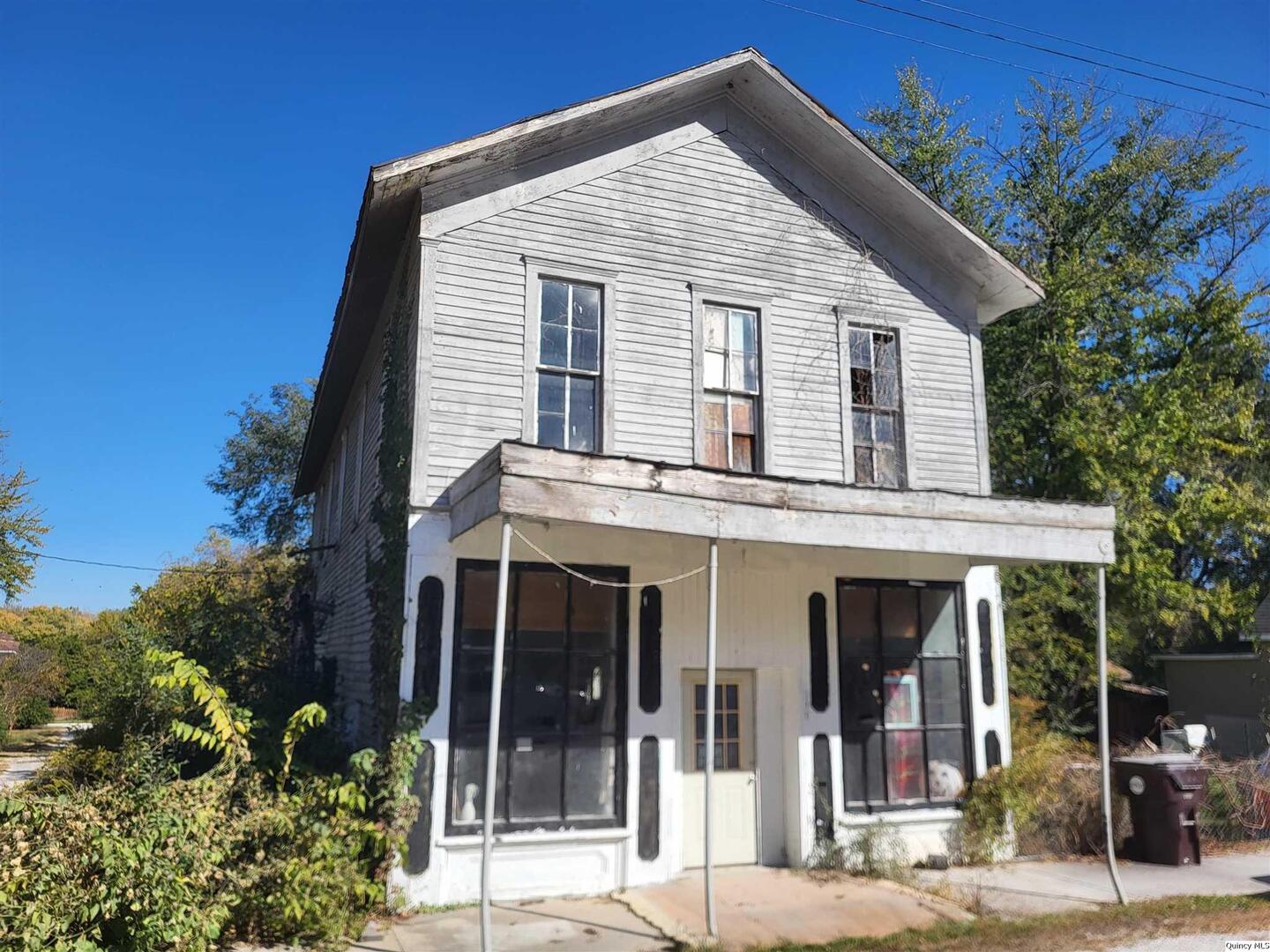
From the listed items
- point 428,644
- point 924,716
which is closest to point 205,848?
point 428,644

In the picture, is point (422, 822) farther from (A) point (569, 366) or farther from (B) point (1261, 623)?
(B) point (1261, 623)

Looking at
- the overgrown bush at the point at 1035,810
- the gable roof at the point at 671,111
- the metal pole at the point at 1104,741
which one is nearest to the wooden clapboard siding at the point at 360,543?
the gable roof at the point at 671,111

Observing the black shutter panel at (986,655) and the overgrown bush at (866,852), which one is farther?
the black shutter panel at (986,655)

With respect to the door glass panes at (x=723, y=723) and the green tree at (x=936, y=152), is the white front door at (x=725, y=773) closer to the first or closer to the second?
the door glass panes at (x=723, y=723)

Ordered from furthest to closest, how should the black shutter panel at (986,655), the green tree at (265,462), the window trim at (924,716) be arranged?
1. the green tree at (265,462)
2. the black shutter panel at (986,655)
3. the window trim at (924,716)

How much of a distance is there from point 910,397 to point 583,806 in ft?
20.0

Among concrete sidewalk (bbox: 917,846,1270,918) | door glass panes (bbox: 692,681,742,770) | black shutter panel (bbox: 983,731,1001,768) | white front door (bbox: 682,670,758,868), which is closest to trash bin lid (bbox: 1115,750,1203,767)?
concrete sidewalk (bbox: 917,846,1270,918)

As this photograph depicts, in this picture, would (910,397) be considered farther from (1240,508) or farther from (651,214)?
(1240,508)

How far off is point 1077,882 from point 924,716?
84.3 inches

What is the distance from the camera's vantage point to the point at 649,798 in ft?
30.0

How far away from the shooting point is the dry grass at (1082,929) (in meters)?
7.28

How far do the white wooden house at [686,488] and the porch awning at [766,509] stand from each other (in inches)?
1.1

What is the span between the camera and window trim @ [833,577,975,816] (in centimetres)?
1009

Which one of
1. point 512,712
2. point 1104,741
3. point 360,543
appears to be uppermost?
point 360,543
